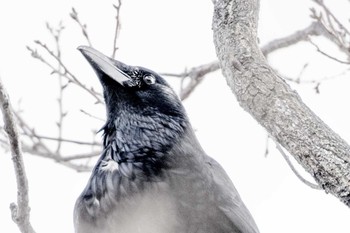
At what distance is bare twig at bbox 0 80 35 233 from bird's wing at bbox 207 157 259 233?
1.15m

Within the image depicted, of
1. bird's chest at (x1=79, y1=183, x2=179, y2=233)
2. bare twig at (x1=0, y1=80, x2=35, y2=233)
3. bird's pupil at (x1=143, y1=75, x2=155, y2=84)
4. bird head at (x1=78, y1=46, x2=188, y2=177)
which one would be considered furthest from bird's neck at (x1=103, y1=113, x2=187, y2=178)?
bare twig at (x1=0, y1=80, x2=35, y2=233)

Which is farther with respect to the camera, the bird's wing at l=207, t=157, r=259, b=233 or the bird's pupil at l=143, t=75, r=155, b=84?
the bird's pupil at l=143, t=75, r=155, b=84

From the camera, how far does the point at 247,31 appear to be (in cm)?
304

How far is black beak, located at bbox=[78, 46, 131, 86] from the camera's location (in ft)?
13.4

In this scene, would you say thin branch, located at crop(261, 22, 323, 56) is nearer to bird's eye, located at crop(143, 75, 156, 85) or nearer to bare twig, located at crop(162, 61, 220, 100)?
bare twig, located at crop(162, 61, 220, 100)

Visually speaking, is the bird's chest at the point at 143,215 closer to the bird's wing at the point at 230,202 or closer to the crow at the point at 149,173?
the crow at the point at 149,173

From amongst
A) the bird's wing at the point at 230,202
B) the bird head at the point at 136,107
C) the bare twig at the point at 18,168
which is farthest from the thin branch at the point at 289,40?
the bare twig at the point at 18,168

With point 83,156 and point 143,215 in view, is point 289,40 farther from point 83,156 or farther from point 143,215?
point 143,215

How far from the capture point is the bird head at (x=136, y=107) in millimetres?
3973

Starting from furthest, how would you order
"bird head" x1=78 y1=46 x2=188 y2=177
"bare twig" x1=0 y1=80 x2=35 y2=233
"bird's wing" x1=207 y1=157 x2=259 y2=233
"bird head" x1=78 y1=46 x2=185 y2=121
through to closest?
"bird head" x1=78 y1=46 x2=185 y2=121
"bird head" x1=78 y1=46 x2=188 y2=177
"bird's wing" x1=207 y1=157 x2=259 y2=233
"bare twig" x1=0 y1=80 x2=35 y2=233

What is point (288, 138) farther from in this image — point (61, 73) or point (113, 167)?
point (61, 73)

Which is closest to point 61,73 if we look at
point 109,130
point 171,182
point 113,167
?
point 109,130

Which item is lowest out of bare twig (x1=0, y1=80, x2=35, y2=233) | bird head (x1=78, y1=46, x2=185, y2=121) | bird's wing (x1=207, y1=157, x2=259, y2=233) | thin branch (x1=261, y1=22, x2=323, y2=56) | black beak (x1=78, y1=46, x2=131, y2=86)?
bird's wing (x1=207, y1=157, x2=259, y2=233)

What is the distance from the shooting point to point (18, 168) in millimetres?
3016
